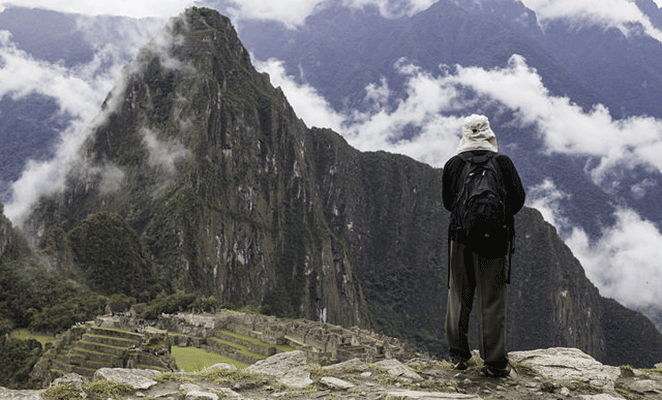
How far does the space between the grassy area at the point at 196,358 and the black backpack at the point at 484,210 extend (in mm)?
26606

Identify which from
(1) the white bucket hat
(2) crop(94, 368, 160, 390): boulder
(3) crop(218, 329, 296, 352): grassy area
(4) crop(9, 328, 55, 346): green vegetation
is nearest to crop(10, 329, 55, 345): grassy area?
(4) crop(9, 328, 55, 346): green vegetation

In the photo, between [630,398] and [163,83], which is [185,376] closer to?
[630,398]

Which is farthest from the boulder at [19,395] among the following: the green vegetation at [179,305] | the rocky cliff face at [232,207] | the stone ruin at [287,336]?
the rocky cliff face at [232,207]

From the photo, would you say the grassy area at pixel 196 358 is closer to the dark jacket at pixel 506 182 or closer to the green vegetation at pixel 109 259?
the dark jacket at pixel 506 182

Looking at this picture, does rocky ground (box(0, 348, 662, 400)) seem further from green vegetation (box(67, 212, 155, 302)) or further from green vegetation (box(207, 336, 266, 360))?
green vegetation (box(67, 212, 155, 302))

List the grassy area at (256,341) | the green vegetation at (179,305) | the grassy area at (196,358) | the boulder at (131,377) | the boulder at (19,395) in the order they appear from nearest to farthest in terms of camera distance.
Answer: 1. the boulder at (19,395)
2. the boulder at (131,377)
3. the grassy area at (196,358)
4. the grassy area at (256,341)
5. the green vegetation at (179,305)

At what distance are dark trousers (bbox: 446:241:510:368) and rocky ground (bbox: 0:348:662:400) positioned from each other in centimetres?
40

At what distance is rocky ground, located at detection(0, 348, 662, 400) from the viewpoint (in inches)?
247

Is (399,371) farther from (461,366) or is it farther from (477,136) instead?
(477,136)

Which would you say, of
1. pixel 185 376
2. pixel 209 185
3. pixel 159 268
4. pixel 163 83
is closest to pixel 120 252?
pixel 159 268

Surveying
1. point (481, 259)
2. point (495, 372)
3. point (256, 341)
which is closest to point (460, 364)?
point (495, 372)

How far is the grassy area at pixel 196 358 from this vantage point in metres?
32.7

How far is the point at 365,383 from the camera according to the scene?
23.6 ft

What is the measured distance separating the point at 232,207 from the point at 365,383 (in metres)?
111
